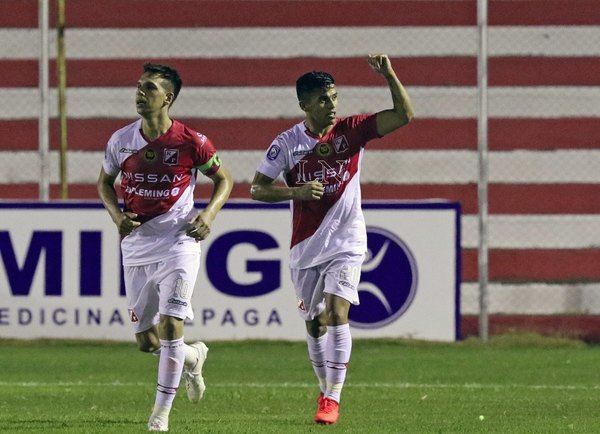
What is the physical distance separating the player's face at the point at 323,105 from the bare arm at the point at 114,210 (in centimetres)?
117

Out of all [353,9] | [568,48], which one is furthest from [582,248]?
[353,9]

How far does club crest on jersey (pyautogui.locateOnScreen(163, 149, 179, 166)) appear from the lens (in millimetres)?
9555

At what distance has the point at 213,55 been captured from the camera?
1738cm

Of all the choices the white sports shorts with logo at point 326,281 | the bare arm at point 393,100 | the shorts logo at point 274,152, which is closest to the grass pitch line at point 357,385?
the white sports shorts with logo at point 326,281

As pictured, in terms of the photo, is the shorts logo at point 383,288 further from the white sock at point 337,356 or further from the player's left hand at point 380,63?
the player's left hand at point 380,63

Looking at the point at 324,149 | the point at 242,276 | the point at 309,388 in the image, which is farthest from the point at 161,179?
the point at 242,276

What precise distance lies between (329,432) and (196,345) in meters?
1.62

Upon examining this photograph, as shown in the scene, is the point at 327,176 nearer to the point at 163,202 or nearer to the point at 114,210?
the point at 163,202

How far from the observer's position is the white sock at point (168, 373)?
359 inches

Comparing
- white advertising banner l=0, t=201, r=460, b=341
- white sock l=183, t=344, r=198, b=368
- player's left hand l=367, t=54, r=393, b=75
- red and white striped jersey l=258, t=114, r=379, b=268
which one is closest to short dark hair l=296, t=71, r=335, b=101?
red and white striped jersey l=258, t=114, r=379, b=268

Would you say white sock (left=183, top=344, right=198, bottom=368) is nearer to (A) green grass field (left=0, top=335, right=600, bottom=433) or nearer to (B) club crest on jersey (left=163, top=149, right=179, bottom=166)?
(A) green grass field (left=0, top=335, right=600, bottom=433)

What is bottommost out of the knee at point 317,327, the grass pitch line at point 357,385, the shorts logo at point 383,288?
the grass pitch line at point 357,385

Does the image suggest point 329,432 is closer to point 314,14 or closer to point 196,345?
point 196,345

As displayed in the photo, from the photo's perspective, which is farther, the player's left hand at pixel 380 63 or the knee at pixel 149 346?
the knee at pixel 149 346
